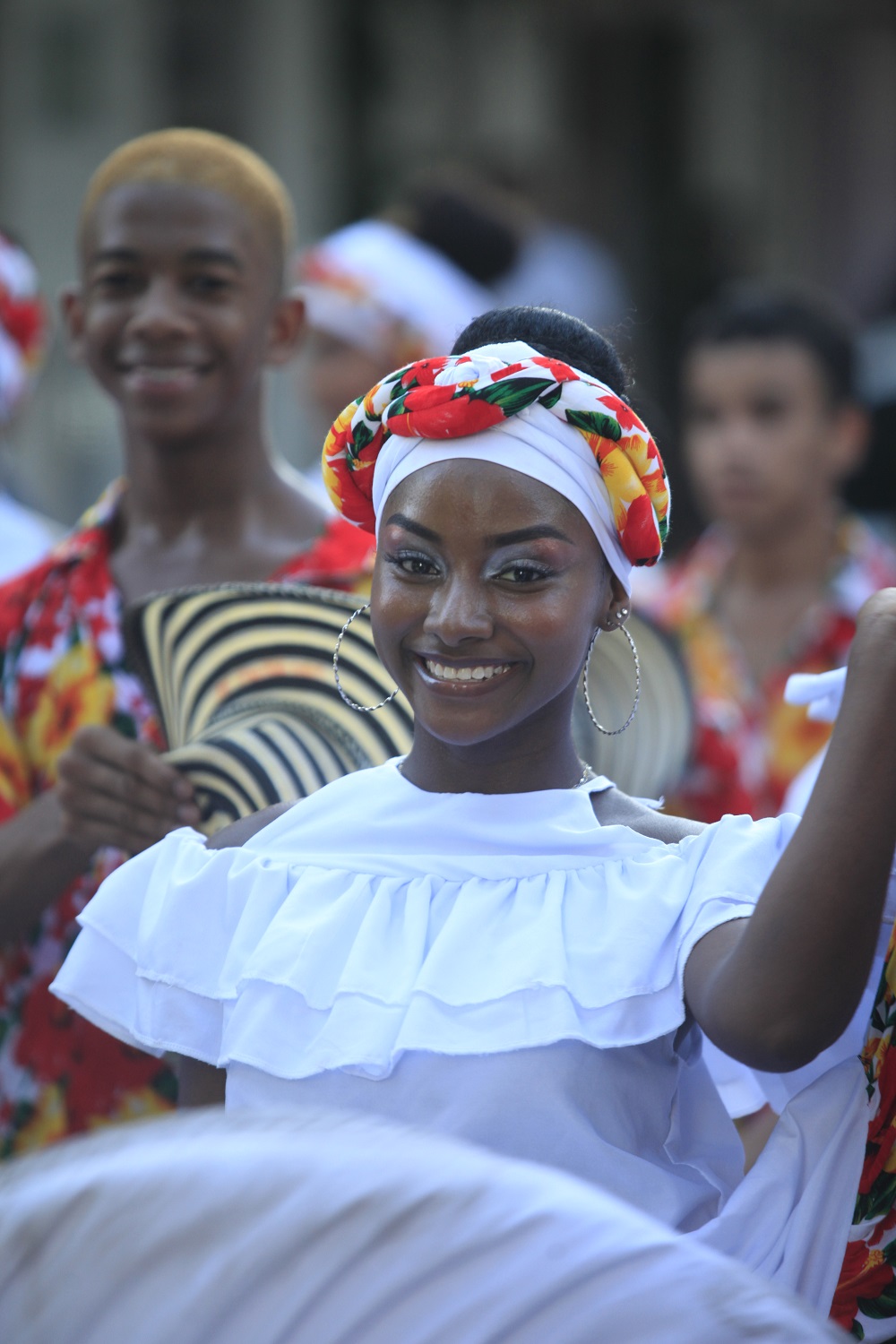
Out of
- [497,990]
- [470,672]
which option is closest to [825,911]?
[497,990]

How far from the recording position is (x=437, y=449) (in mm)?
2502

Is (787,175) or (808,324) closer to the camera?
(808,324)

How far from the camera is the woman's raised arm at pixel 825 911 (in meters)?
2.17

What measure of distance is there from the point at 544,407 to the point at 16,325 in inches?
149

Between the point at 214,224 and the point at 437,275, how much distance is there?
2841 millimetres

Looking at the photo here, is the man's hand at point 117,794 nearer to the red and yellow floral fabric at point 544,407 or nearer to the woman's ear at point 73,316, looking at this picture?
the red and yellow floral fabric at point 544,407

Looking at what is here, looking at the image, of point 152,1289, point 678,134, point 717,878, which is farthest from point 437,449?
point 678,134

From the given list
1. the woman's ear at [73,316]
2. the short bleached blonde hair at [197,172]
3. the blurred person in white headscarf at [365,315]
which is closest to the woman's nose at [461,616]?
the short bleached blonde hair at [197,172]

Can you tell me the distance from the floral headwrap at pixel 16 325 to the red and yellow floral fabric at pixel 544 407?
3.53 meters

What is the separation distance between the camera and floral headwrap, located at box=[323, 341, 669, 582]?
2.48 m

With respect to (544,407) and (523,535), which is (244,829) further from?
(544,407)

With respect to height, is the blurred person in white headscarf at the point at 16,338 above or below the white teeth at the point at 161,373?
below

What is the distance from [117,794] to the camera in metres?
3.14

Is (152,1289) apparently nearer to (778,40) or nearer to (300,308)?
(300,308)
